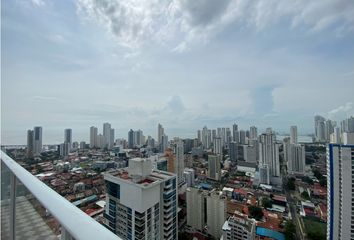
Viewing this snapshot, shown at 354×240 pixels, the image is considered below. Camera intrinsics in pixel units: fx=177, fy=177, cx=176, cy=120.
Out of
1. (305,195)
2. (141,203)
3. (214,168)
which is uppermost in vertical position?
(141,203)

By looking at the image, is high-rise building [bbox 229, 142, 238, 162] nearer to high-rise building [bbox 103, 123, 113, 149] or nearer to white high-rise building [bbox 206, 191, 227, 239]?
white high-rise building [bbox 206, 191, 227, 239]

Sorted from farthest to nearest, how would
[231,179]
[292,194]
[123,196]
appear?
[231,179] < [292,194] < [123,196]

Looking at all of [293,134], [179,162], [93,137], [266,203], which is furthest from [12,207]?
[93,137]

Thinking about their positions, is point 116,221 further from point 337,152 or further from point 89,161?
point 89,161

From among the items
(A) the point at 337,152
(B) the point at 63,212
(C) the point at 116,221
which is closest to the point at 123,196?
(C) the point at 116,221

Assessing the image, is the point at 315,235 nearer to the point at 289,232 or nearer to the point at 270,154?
the point at 289,232

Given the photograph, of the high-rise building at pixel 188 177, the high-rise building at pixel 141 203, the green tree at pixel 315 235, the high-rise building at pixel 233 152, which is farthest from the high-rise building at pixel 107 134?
the green tree at pixel 315 235
